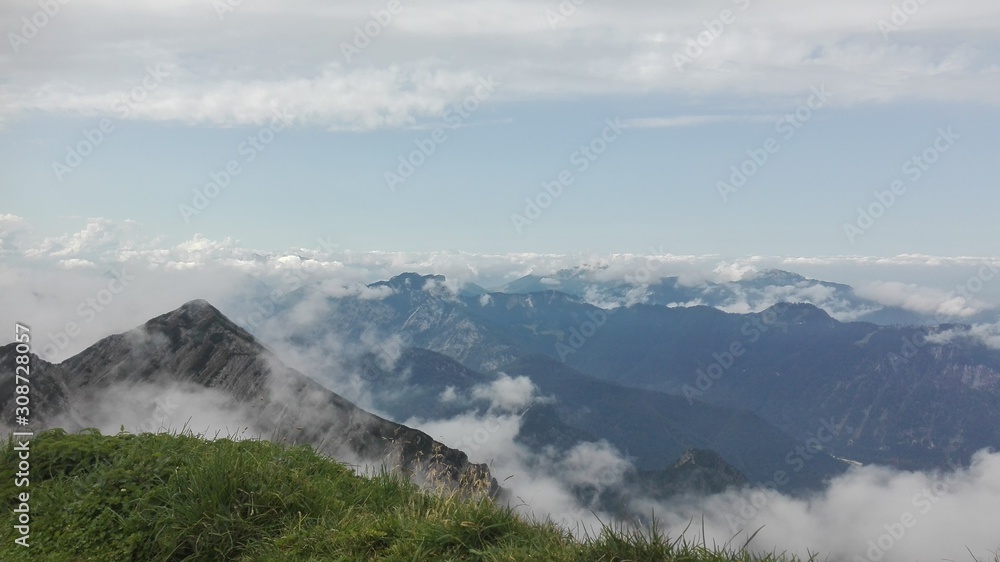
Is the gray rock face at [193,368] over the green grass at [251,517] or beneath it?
beneath

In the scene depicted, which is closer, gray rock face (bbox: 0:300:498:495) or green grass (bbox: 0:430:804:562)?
green grass (bbox: 0:430:804:562)

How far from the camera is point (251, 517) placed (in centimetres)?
747

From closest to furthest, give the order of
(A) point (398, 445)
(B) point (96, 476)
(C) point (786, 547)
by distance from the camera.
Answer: (C) point (786, 547) < (B) point (96, 476) < (A) point (398, 445)

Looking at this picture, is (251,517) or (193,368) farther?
(193,368)

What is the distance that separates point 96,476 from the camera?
8.21m

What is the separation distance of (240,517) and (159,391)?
430 ft

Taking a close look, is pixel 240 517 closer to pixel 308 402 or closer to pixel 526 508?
pixel 526 508

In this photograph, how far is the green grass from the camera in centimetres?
667

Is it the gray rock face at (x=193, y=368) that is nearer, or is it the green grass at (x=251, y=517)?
the green grass at (x=251, y=517)

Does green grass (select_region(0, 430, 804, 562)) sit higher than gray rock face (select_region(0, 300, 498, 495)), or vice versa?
green grass (select_region(0, 430, 804, 562))

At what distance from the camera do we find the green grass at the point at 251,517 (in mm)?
6668

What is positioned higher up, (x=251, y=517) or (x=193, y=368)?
(x=251, y=517)

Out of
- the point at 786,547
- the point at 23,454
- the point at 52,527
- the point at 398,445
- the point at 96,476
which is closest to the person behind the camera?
the point at 786,547

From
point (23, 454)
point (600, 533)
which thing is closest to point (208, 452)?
point (23, 454)
